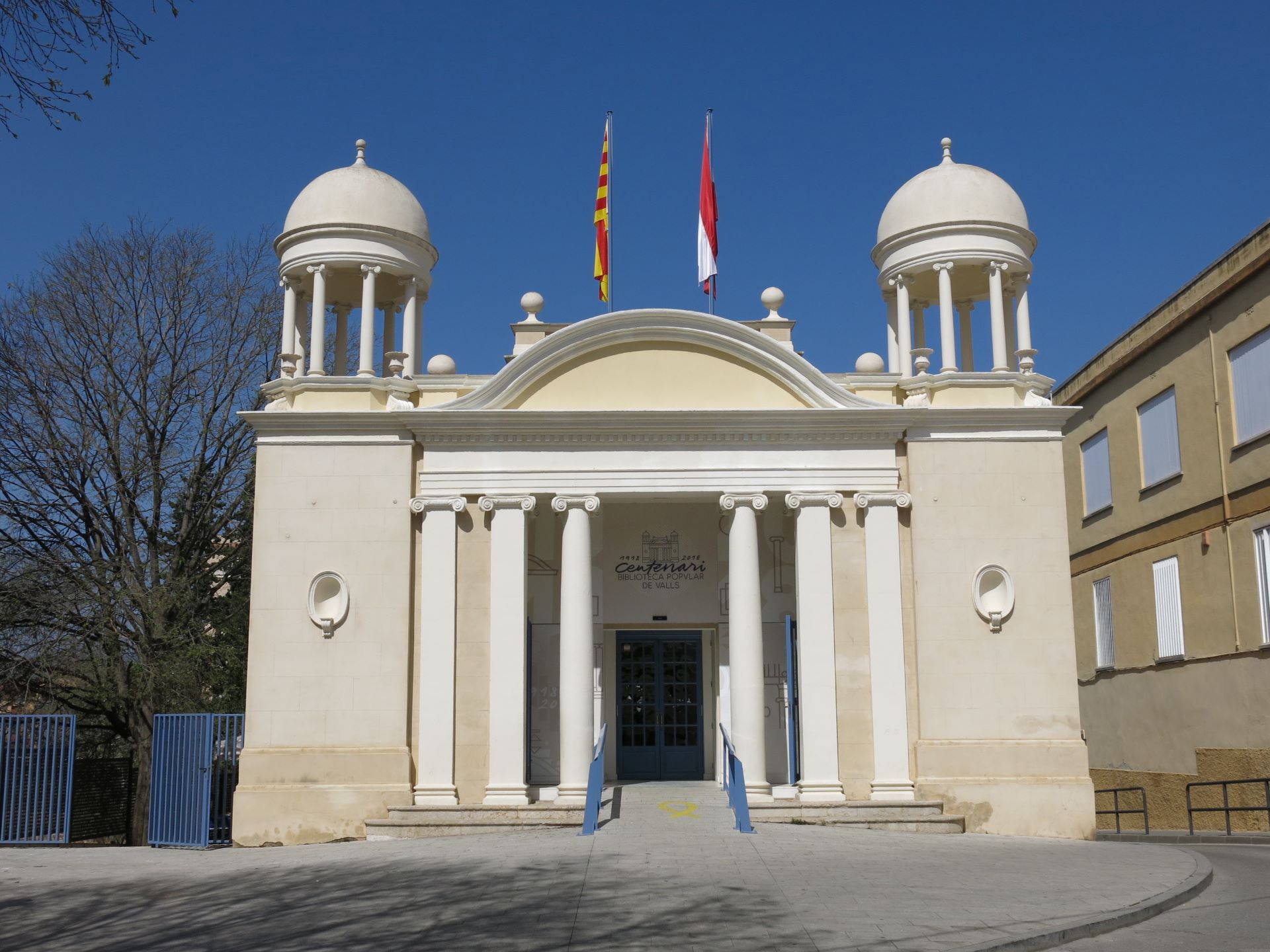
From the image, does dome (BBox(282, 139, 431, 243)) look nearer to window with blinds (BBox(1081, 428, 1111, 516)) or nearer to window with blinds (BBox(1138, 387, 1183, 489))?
window with blinds (BBox(1138, 387, 1183, 489))

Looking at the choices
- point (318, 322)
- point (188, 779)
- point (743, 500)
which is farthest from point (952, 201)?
point (188, 779)

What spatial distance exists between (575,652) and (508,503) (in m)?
2.30

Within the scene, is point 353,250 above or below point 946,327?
above

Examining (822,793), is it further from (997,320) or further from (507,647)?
(997,320)

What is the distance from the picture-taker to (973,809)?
55.0 feet

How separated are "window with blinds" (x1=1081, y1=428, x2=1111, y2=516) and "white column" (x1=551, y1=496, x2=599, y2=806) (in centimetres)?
1385

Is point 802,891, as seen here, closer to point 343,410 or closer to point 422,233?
point 343,410

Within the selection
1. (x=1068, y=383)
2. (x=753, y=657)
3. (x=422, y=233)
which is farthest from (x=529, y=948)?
(x=1068, y=383)

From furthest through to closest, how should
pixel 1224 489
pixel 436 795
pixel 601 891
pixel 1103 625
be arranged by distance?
pixel 1103 625
pixel 1224 489
pixel 436 795
pixel 601 891

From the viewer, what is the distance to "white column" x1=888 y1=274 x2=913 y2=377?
62.8 feet

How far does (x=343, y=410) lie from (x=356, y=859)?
653 cm

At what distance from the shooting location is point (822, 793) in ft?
55.4

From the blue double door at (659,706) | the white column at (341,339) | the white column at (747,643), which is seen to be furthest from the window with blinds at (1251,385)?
the white column at (341,339)

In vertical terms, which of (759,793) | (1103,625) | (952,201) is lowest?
(759,793)
